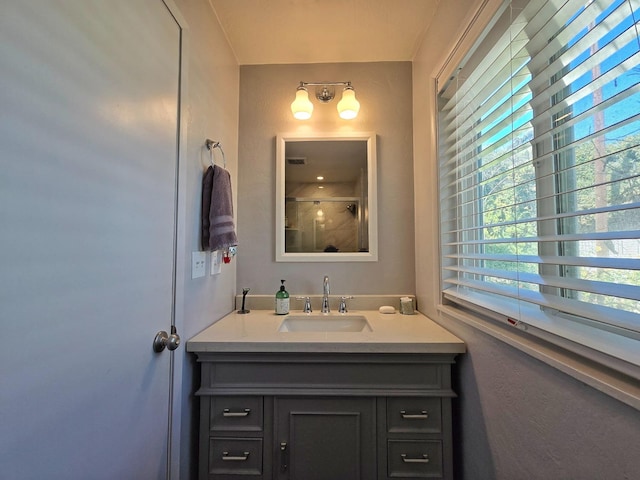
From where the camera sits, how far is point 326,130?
1.61m

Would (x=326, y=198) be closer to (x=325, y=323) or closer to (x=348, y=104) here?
(x=348, y=104)

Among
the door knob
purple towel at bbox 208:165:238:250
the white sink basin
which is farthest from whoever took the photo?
the white sink basin

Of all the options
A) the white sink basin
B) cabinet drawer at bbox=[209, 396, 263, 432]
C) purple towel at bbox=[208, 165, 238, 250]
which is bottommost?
cabinet drawer at bbox=[209, 396, 263, 432]

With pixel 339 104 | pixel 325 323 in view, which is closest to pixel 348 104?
pixel 339 104

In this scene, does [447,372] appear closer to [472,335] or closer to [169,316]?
[472,335]

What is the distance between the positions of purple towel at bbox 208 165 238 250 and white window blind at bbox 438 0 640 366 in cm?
101

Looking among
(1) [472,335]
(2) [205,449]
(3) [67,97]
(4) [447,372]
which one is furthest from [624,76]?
(2) [205,449]

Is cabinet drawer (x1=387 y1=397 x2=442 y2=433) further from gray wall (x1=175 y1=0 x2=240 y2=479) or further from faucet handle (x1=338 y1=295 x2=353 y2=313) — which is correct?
gray wall (x1=175 y1=0 x2=240 y2=479)

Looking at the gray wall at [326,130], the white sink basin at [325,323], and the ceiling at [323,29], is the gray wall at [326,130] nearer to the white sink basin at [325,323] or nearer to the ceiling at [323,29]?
the ceiling at [323,29]

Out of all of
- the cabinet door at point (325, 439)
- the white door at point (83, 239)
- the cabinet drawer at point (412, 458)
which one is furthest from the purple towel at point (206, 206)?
the cabinet drawer at point (412, 458)

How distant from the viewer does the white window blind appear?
1.65ft

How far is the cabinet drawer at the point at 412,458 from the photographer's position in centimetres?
101

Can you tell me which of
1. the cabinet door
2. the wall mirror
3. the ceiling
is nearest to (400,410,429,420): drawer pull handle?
the cabinet door

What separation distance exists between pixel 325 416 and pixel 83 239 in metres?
0.97
